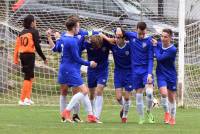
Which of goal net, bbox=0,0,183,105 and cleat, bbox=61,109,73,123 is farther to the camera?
goal net, bbox=0,0,183,105

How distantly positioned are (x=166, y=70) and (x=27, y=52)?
5.17 metres

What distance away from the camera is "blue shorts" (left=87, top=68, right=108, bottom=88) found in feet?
44.9

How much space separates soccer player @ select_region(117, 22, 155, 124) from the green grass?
436 millimetres

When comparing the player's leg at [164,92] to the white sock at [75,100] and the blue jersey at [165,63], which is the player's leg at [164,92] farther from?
the white sock at [75,100]

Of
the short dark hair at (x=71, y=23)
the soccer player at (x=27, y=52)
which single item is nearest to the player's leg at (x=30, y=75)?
the soccer player at (x=27, y=52)

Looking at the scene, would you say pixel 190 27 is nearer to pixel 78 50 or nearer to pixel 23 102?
pixel 23 102

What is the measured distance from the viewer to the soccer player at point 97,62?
1360cm

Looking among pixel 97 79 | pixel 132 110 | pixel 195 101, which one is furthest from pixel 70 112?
pixel 195 101

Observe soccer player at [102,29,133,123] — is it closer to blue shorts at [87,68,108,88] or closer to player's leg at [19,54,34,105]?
blue shorts at [87,68,108,88]

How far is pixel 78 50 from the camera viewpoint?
13078 mm

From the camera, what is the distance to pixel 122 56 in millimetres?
13695

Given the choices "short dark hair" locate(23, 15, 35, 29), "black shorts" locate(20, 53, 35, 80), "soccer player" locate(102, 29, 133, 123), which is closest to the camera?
"soccer player" locate(102, 29, 133, 123)

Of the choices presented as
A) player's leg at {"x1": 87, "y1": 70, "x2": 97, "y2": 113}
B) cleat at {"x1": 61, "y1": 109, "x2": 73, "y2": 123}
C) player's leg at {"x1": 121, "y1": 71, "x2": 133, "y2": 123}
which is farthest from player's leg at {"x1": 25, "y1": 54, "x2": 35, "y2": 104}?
cleat at {"x1": 61, "y1": 109, "x2": 73, "y2": 123}

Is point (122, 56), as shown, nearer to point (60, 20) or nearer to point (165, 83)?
point (165, 83)
